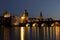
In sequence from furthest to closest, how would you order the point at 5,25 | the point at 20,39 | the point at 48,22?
the point at 5,25, the point at 48,22, the point at 20,39

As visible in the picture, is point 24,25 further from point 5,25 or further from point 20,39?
point 20,39

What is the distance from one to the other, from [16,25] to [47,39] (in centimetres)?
2634

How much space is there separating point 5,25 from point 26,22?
4745 millimetres

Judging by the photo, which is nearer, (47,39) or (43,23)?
(47,39)

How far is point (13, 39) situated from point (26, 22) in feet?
85.8

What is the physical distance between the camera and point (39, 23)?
54500mm

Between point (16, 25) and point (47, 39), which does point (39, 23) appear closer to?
point (16, 25)

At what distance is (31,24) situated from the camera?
57844mm

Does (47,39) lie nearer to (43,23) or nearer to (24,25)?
(43,23)

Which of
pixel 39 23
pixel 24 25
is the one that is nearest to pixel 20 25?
pixel 24 25

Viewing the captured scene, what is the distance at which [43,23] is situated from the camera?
53.2 metres

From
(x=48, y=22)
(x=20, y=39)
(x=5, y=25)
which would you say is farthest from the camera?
(x=5, y=25)

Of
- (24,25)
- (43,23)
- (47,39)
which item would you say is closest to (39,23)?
(43,23)

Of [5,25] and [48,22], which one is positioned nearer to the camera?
[48,22]
